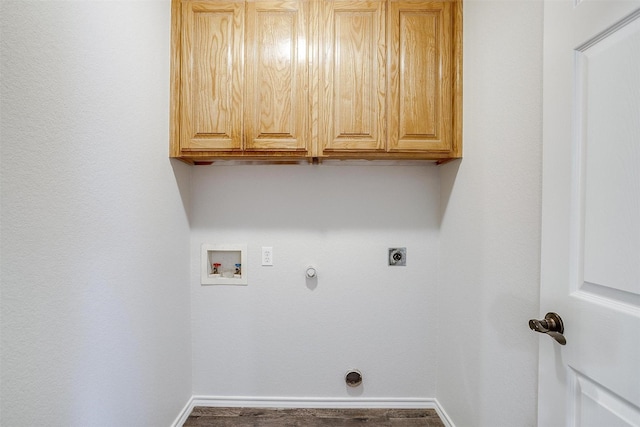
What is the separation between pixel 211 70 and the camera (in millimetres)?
1475

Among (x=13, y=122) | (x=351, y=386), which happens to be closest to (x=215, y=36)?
(x=13, y=122)

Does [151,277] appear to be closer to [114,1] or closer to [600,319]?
[114,1]

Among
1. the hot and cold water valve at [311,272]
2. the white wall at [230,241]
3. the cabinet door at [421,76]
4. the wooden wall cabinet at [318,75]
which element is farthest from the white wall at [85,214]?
the cabinet door at [421,76]

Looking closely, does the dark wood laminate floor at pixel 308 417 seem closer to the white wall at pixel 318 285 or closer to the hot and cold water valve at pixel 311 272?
the white wall at pixel 318 285

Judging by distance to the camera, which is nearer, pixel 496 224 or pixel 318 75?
pixel 496 224

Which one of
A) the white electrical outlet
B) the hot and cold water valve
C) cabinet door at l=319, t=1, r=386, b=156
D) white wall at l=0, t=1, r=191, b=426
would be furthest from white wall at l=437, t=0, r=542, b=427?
white wall at l=0, t=1, r=191, b=426

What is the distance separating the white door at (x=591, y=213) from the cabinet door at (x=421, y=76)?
1.95 ft

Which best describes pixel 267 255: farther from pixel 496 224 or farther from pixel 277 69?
pixel 496 224

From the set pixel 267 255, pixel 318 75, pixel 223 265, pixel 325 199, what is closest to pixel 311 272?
pixel 267 255

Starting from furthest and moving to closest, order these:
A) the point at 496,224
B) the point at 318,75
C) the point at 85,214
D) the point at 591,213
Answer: the point at 318,75, the point at 496,224, the point at 85,214, the point at 591,213

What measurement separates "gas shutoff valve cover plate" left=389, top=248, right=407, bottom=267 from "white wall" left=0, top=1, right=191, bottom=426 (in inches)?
50.7

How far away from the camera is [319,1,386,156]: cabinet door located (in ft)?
4.81

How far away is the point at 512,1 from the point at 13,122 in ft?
5.51

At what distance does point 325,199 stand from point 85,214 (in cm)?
118
